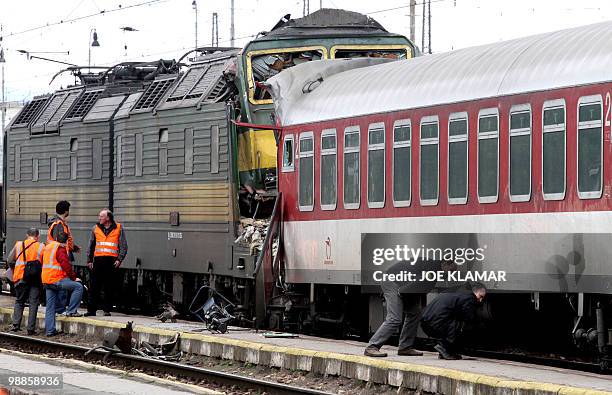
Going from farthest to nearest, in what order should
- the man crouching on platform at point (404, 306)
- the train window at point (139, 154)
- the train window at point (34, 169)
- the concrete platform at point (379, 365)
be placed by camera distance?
the train window at point (34, 169)
the train window at point (139, 154)
the man crouching on platform at point (404, 306)
the concrete platform at point (379, 365)

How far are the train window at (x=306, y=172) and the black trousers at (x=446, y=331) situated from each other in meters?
4.28

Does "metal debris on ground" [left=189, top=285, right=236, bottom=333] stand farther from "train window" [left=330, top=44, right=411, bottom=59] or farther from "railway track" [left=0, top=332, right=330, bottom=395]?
"train window" [left=330, top=44, right=411, bottom=59]

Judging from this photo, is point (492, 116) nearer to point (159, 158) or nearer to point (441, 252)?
point (441, 252)

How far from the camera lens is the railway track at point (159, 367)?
15.5m

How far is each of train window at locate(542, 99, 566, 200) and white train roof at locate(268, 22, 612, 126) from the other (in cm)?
25

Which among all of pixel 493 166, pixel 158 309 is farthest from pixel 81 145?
pixel 493 166

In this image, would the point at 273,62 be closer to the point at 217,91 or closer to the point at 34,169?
the point at 217,91

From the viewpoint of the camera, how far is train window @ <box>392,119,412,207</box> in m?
17.5

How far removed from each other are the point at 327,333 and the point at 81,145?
376 inches

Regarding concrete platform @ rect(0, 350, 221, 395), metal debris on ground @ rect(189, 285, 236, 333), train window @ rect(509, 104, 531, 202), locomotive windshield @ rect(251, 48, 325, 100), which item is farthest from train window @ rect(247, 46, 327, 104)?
train window @ rect(509, 104, 531, 202)

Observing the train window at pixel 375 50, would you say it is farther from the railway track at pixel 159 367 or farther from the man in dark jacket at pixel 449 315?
the man in dark jacket at pixel 449 315

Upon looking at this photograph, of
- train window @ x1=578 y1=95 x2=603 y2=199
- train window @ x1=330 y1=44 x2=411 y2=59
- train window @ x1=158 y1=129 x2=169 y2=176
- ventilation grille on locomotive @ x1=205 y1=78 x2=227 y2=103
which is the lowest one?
train window @ x1=578 y1=95 x2=603 y2=199

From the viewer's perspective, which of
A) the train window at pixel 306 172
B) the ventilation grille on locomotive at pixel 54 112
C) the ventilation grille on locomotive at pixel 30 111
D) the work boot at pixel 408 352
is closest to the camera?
the work boot at pixel 408 352

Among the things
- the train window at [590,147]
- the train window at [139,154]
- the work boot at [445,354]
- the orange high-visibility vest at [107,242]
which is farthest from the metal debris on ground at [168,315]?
the train window at [590,147]
